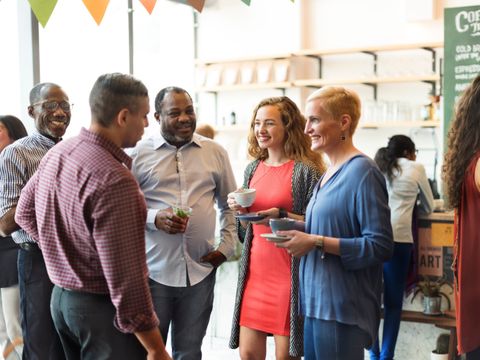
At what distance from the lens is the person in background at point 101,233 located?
2.00 m

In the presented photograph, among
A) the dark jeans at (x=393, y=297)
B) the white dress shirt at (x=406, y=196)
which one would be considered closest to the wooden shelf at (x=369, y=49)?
the white dress shirt at (x=406, y=196)

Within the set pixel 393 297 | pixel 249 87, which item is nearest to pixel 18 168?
pixel 393 297

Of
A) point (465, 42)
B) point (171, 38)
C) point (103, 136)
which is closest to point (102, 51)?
point (171, 38)

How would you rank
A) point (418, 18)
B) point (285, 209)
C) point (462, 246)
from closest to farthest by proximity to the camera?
point (462, 246) < point (285, 209) < point (418, 18)

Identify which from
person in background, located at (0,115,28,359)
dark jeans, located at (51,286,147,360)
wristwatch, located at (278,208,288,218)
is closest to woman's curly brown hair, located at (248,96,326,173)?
wristwatch, located at (278,208,288,218)

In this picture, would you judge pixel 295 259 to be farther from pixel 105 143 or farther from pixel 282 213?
pixel 105 143

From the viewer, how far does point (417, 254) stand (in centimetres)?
496

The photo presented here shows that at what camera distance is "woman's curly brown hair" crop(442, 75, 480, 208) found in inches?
96.1

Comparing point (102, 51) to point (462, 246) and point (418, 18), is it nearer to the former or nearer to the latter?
point (418, 18)

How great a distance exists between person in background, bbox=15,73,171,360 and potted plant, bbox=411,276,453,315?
116 inches

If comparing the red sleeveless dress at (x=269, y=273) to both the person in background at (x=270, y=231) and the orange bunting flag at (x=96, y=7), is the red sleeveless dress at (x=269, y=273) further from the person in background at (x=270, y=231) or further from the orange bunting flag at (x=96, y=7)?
the orange bunting flag at (x=96, y=7)

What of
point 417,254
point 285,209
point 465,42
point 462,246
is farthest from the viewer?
point 465,42

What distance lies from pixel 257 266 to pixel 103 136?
1277 mm

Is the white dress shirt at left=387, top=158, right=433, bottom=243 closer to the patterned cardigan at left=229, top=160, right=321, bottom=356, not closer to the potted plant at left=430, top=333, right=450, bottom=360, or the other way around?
the potted plant at left=430, top=333, right=450, bottom=360
